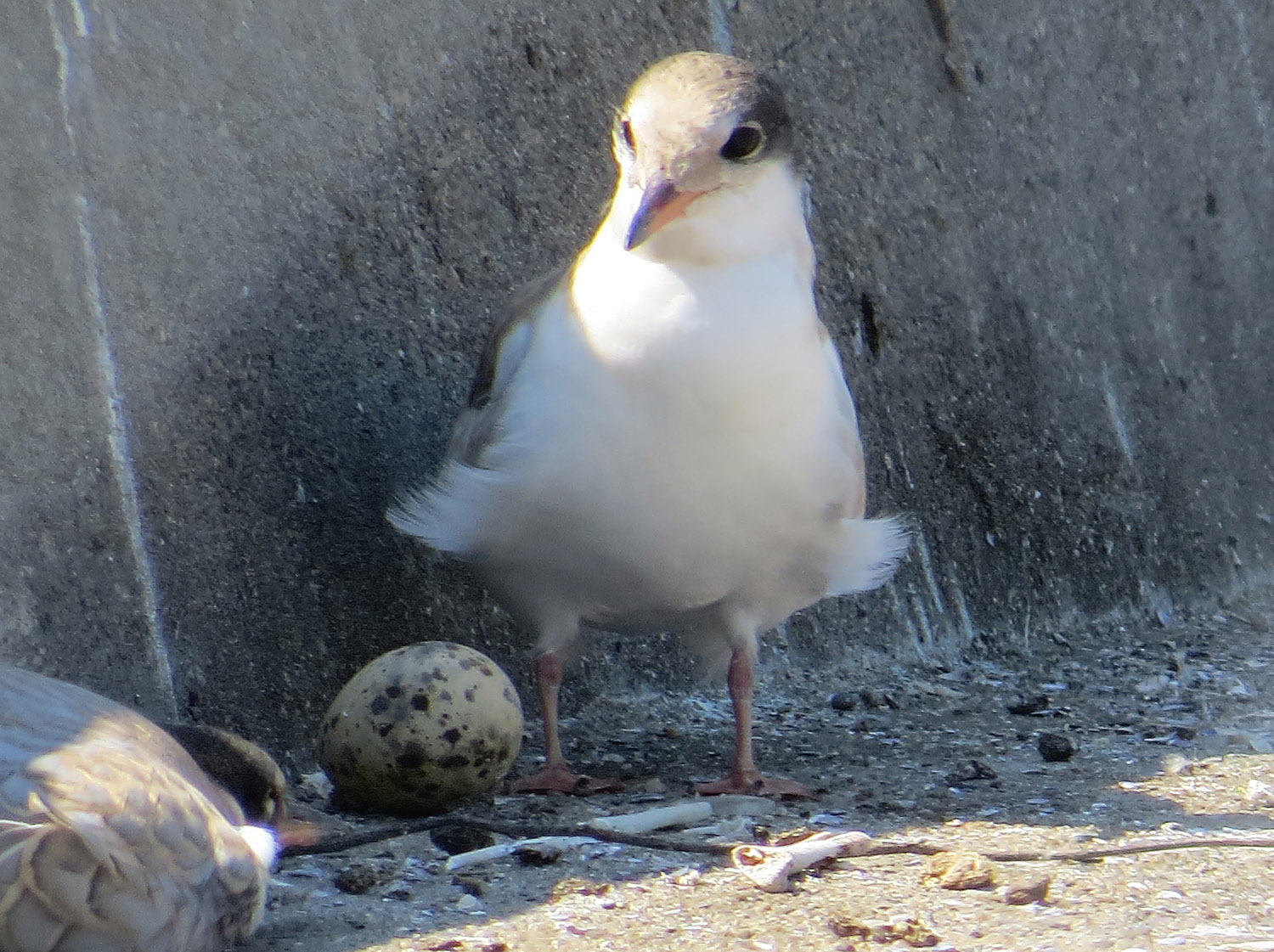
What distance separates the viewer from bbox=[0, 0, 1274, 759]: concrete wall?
3.49m

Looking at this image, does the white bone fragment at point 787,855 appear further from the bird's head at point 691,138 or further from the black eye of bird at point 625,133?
the black eye of bird at point 625,133

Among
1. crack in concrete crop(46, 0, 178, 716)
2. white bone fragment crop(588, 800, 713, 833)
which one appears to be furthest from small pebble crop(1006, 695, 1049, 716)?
crack in concrete crop(46, 0, 178, 716)

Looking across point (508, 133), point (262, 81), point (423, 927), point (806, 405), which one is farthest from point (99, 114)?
point (423, 927)

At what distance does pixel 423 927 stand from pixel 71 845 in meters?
0.66

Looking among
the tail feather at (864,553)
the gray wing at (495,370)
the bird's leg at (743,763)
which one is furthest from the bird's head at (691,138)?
the bird's leg at (743,763)

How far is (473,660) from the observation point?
10.8ft

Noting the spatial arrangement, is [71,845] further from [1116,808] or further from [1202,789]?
[1202,789]

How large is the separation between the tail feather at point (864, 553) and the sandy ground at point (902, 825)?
0.42m

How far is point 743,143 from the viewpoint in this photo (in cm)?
359

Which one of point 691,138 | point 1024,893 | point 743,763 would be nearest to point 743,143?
point 691,138

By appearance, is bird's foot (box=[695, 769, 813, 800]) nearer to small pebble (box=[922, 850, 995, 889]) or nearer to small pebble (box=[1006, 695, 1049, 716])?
small pebble (box=[922, 850, 995, 889])

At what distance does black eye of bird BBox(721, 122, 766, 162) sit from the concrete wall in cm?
100

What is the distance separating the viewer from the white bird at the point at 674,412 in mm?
3467

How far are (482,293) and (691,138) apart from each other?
1.06m
